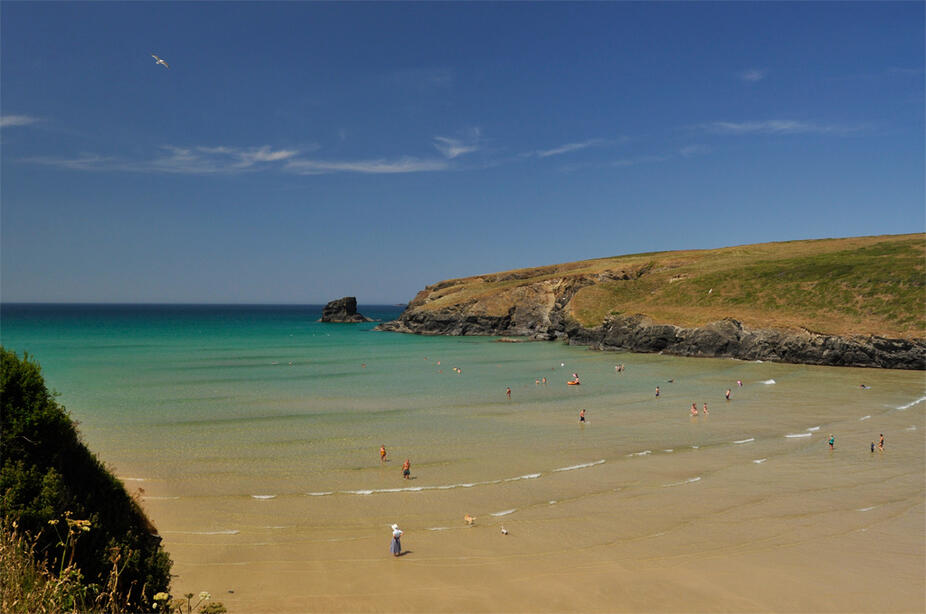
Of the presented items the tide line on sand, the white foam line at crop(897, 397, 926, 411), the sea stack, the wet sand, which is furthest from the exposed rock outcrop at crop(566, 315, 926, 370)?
the sea stack

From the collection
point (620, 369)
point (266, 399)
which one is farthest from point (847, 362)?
point (266, 399)

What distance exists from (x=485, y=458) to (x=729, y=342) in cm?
6080

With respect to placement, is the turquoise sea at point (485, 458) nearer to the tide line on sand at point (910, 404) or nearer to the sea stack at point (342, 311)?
the tide line on sand at point (910, 404)

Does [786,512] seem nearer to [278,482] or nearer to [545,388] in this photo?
[278,482]

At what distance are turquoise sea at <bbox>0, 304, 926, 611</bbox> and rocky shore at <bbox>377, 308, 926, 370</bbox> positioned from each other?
7.91 meters

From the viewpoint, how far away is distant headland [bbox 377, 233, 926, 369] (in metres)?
66.0

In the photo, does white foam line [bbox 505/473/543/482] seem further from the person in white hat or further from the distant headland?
the distant headland

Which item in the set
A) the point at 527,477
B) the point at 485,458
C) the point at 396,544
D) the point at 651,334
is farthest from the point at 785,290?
the point at 396,544

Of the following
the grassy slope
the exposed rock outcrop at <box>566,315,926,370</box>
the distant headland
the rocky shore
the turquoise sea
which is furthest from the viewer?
the grassy slope

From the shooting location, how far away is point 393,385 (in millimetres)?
49906

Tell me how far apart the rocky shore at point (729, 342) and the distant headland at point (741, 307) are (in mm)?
133

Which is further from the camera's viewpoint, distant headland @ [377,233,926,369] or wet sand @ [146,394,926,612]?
distant headland @ [377,233,926,369]

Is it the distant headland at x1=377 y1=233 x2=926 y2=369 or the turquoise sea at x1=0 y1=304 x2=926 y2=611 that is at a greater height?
the distant headland at x1=377 y1=233 x2=926 y2=369

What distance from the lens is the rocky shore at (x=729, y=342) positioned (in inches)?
2438
